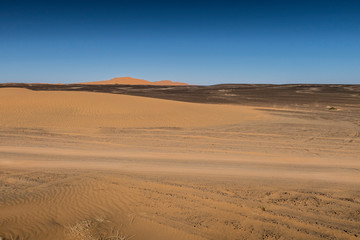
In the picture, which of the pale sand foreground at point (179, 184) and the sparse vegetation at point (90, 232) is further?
the pale sand foreground at point (179, 184)

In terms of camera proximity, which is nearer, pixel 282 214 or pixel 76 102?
pixel 282 214

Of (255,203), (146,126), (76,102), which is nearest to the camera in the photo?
(255,203)

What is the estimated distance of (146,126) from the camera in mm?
14016

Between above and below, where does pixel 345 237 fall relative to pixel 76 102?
below

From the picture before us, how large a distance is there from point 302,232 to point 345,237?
0.59 m

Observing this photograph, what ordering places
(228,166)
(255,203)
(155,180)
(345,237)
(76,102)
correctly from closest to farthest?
1. (345,237)
2. (255,203)
3. (155,180)
4. (228,166)
5. (76,102)

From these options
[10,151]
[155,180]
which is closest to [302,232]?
[155,180]

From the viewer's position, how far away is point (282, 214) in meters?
4.65

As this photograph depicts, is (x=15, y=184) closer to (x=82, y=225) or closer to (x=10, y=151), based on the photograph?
(x=82, y=225)

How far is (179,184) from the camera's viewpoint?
5.94 metres

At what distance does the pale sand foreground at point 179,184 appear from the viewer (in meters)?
4.24

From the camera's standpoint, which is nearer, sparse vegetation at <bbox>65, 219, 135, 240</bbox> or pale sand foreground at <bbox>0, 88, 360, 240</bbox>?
sparse vegetation at <bbox>65, 219, 135, 240</bbox>

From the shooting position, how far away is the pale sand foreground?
4242 millimetres

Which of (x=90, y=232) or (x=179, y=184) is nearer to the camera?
(x=90, y=232)
